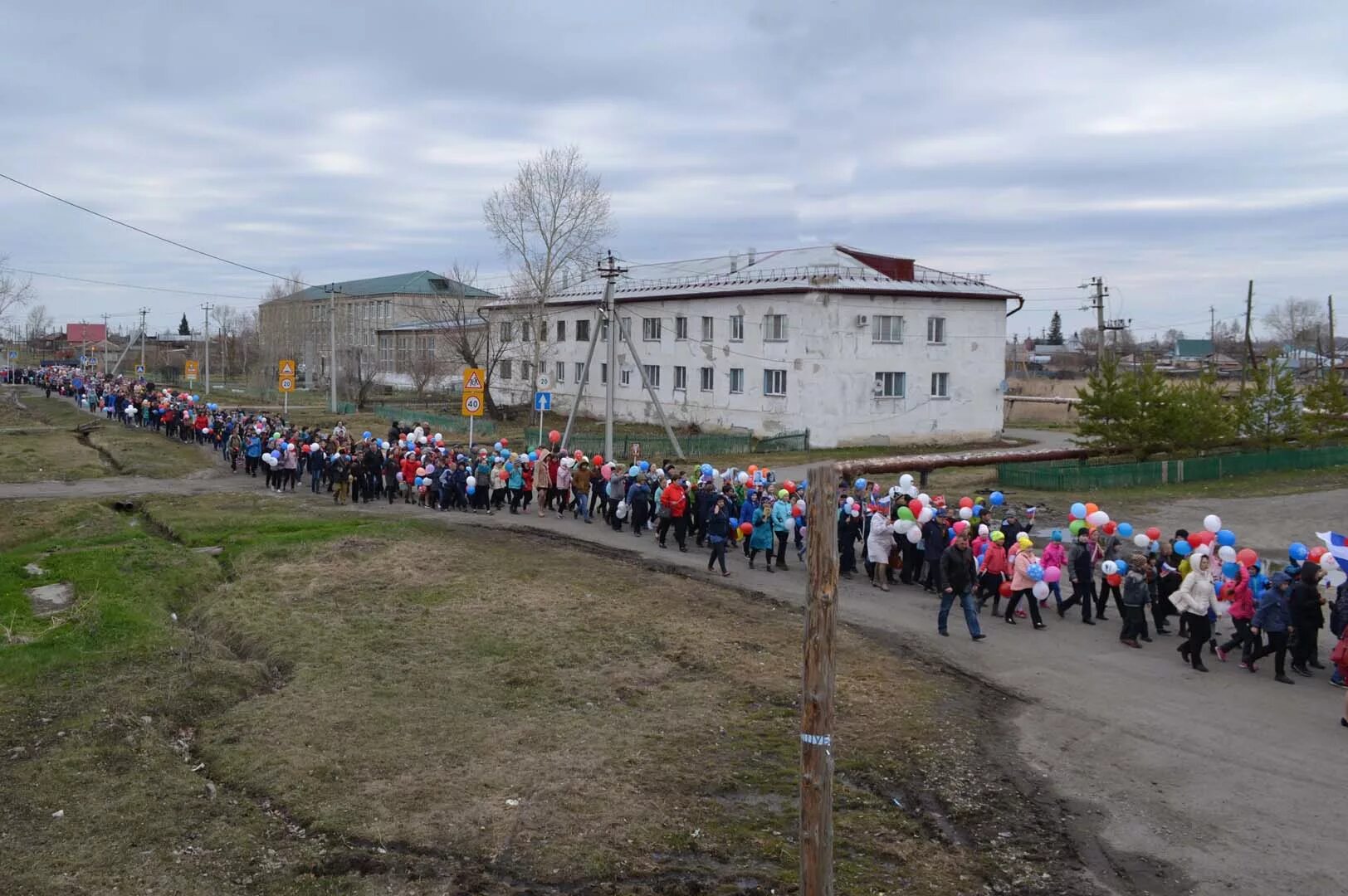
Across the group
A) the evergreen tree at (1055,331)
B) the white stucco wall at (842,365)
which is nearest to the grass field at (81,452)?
the white stucco wall at (842,365)

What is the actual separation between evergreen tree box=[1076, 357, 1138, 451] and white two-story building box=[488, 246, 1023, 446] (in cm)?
1153

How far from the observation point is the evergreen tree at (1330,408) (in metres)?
36.2

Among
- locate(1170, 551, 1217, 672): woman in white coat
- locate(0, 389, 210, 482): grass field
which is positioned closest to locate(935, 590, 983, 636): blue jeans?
locate(1170, 551, 1217, 672): woman in white coat

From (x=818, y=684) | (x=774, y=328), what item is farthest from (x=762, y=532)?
(x=774, y=328)

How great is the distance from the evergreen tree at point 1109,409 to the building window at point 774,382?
13658mm

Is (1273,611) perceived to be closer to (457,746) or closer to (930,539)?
(930,539)

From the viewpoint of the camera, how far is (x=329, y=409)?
60.0 metres

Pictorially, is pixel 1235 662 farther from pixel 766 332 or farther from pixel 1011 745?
pixel 766 332

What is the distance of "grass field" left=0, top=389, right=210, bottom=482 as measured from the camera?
99.8 ft

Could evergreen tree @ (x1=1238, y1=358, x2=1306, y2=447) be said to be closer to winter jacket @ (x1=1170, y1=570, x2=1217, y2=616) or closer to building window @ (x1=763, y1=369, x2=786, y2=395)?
building window @ (x1=763, y1=369, x2=786, y2=395)

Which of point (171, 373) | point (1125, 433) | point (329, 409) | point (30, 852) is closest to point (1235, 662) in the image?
point (30, 852)

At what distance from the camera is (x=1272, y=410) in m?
34.3

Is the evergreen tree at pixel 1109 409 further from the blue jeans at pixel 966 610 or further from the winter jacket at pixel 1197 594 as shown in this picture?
the winter jacket at pixel 1197 594

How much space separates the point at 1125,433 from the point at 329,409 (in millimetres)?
43909
